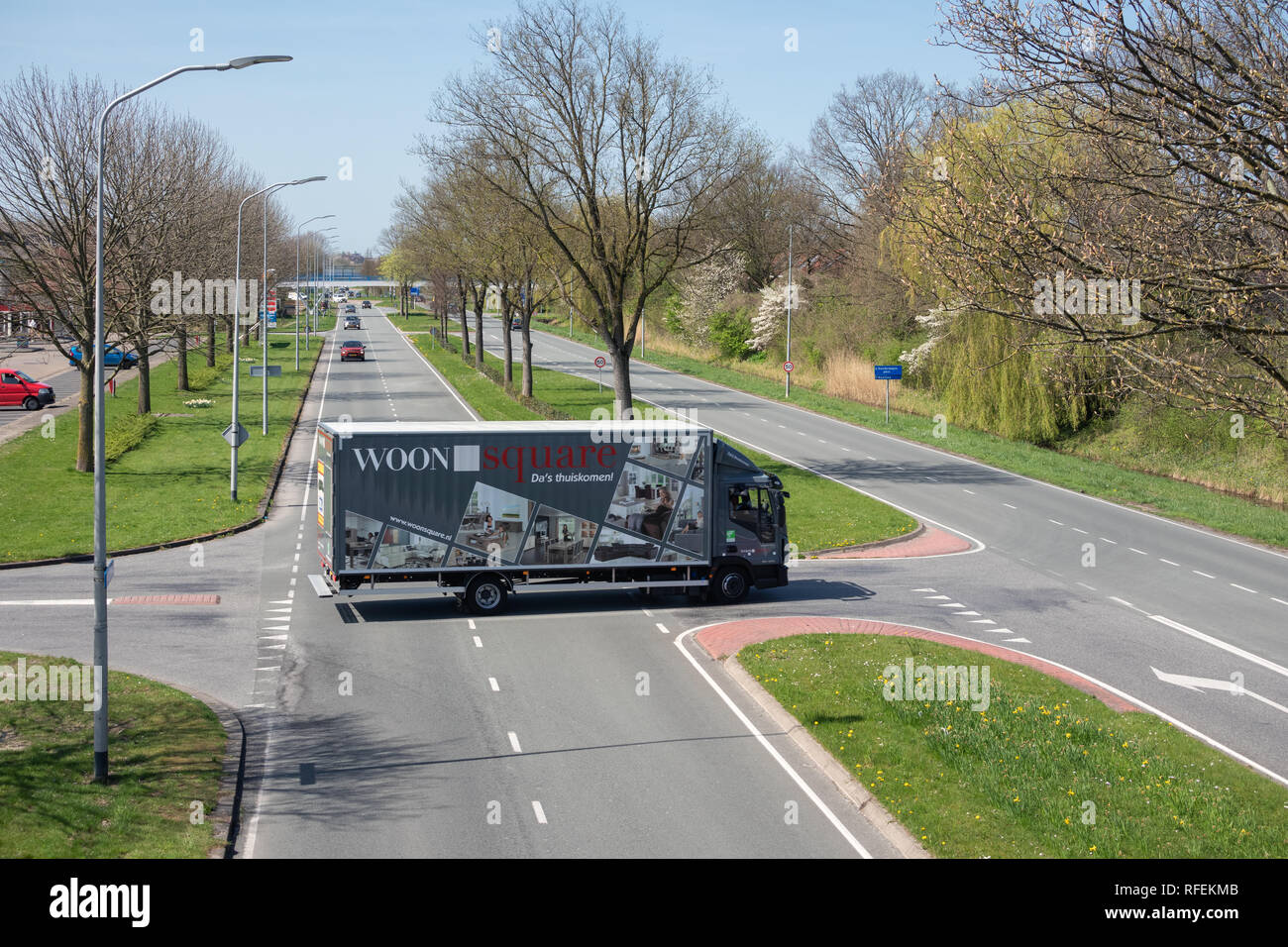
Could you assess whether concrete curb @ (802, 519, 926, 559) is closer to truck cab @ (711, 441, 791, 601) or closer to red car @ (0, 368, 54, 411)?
truck cab @ (711, 441, 791, 601)

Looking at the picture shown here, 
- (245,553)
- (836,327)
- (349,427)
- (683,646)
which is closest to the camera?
(683,646)

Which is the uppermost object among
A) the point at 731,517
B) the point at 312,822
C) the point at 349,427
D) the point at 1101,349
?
the point at 1101,349

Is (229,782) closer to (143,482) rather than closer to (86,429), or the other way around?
(143,482)

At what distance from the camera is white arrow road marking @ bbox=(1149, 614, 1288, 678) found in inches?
750

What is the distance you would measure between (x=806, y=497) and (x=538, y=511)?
14103 millimetres

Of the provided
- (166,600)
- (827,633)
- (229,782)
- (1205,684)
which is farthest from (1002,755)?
(166,600)

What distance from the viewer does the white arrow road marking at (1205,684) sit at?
1750cm

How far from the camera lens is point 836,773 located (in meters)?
13.3

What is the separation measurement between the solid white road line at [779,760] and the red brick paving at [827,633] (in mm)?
671

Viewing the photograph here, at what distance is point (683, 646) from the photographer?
19.5 m

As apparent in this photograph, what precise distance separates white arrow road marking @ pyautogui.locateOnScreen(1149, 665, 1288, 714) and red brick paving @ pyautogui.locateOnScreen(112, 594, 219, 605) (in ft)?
55.7
